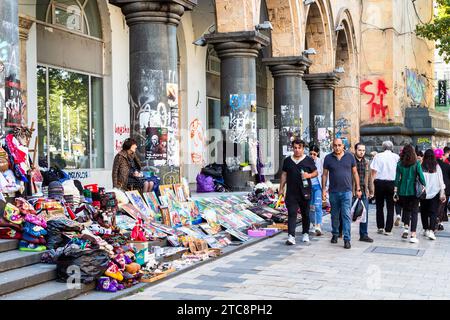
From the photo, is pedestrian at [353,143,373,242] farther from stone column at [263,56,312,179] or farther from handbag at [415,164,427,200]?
stone column at [263,56,312,179]

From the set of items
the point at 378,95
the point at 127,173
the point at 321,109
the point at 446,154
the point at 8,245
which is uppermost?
the point at 378,95

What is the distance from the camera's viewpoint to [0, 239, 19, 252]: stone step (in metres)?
6.42

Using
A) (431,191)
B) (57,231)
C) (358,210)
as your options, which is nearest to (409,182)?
(431,191)

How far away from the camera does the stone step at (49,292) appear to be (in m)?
5.56

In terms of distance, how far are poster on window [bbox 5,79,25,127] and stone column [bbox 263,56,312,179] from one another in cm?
1118

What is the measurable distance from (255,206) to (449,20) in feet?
56.8

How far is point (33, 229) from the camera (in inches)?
260

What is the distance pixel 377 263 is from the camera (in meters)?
7.91

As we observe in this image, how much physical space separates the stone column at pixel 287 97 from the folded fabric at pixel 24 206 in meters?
11.7

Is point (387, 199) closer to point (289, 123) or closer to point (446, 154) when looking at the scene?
point (446, 154)

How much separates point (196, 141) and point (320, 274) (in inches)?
529

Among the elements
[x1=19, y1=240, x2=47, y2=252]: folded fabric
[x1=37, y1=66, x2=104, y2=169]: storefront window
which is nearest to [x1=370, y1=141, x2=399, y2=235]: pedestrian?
[x1=19, y1=240, x2=47, y2=252]: folded fabric

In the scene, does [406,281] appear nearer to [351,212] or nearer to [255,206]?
[351,212]
